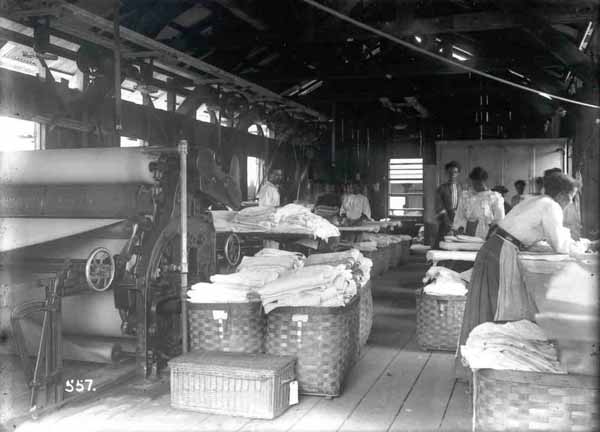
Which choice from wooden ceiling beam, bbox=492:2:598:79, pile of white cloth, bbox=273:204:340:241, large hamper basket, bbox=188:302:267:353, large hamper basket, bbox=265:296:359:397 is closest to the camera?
large hamper basket, bbox=265:296:359:397

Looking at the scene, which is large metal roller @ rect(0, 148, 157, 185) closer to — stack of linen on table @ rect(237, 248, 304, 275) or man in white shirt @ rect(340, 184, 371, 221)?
stack of linen on table @ rect(237, 248, 304, 275)

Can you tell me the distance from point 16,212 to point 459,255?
336cm

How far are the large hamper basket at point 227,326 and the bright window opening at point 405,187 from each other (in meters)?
12.9

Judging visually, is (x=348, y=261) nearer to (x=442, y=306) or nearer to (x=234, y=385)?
(x=442, y=306)

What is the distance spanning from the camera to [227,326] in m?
3.75

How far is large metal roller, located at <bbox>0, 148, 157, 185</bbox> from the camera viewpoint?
4160 millimetres

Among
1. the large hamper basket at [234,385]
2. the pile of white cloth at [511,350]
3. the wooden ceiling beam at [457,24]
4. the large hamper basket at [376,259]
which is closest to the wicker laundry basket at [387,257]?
the large hamper basket at [376,259]

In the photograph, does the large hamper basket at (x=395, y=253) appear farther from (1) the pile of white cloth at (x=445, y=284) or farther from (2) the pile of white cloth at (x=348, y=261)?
(2) the pile of white cloth at (x=348, y=261)

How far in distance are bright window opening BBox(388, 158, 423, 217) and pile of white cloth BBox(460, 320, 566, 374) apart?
44.7 ft

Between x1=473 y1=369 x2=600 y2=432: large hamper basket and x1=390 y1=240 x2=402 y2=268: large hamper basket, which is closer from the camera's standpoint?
x1=473 y1=369 x2=600 y2=432: large hamper basket

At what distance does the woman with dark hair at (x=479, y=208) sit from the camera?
6281 millimetres

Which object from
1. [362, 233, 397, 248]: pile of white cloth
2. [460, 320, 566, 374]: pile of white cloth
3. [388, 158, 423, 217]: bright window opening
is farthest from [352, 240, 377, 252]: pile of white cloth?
[388, 158, 423, 217]: bright window opening

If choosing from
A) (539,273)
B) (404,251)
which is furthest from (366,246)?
(539,273)

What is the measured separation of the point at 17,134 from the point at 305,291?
4556mm
